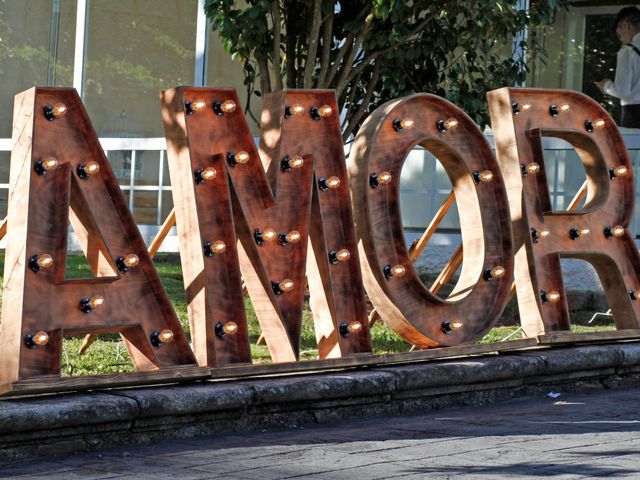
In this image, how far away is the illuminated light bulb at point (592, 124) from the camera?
7.71 metres

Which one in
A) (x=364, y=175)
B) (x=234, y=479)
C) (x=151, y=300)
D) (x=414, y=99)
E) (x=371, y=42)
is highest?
(x=371, y=42)

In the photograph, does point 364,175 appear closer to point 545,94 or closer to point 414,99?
point 414,99

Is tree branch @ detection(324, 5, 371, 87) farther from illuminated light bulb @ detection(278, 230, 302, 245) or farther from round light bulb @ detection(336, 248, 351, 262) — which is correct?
illuminated light bulb @ detection(278, 230, 302, 245)

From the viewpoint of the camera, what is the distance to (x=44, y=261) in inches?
215

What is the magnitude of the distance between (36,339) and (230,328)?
1039 millimetres

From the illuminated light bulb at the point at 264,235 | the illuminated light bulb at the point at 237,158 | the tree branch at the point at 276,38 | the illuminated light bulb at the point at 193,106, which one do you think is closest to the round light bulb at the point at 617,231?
the illuminated light bulb at the point at 264,235

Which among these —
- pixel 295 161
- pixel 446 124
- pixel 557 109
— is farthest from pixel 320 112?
pixel 557 109

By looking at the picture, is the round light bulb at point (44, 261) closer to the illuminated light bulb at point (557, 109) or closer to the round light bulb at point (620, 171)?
the illuminated light bulb at point (557, 109)

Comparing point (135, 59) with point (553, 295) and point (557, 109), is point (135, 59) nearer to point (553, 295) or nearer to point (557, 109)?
point (557, 109)

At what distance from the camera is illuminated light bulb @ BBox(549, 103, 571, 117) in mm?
7574

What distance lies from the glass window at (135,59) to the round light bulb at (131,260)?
9.28 meters

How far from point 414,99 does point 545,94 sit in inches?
41.6

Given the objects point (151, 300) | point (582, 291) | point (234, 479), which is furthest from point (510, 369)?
point (582, 291)

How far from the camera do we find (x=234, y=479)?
189 inches
